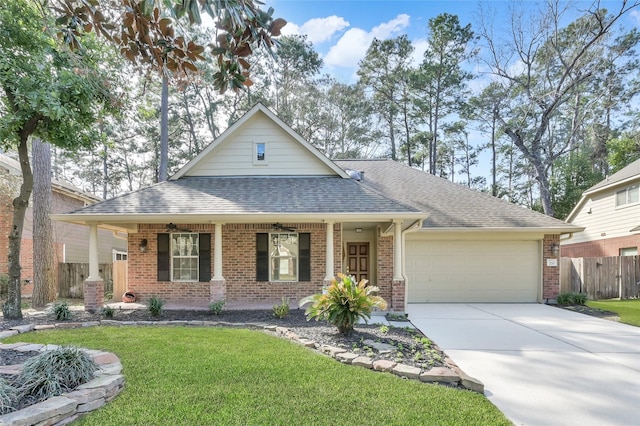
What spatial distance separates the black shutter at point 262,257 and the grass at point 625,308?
887 cm

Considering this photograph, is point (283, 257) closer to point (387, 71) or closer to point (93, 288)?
point (93, 288)

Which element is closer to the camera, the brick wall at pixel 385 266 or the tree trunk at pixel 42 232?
the brick wall at pixel 385 266

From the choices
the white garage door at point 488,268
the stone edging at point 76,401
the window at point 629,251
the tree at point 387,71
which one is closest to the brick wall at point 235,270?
the white garage door at point 488,268

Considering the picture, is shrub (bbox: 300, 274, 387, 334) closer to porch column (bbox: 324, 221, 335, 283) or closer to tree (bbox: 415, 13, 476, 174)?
porch column (bbox: 324, 221, 335, 283)

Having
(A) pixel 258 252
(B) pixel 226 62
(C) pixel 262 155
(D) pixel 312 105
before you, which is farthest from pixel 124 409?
(D) pixel 312 105

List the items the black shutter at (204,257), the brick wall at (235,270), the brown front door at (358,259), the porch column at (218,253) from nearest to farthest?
the porch column at (218,253) < the brick wall at (235,270) < the black shutter at (204,257) < the brown front door at (358,259)

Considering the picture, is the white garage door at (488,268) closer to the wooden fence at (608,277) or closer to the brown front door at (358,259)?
the brown front door at (358,259)

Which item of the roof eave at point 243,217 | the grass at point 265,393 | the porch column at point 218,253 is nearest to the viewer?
the grass at point 265,393

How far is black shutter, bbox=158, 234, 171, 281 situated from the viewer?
9.82 meters

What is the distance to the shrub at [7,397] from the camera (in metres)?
3.05

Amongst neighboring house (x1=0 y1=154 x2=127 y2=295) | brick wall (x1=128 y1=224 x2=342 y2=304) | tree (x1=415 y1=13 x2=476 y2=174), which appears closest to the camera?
brick wall (x1=128 y1=224 x2=342 y2=304)

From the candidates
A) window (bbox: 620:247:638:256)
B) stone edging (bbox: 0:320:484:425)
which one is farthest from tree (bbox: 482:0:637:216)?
stone edging (bbox: 0:320:484:425)

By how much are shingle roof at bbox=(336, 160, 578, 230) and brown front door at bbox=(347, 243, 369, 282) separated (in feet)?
6.92

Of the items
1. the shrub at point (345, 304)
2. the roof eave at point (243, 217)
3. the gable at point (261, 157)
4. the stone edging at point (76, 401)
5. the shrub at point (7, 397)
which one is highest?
the gable at point (261, 157)
